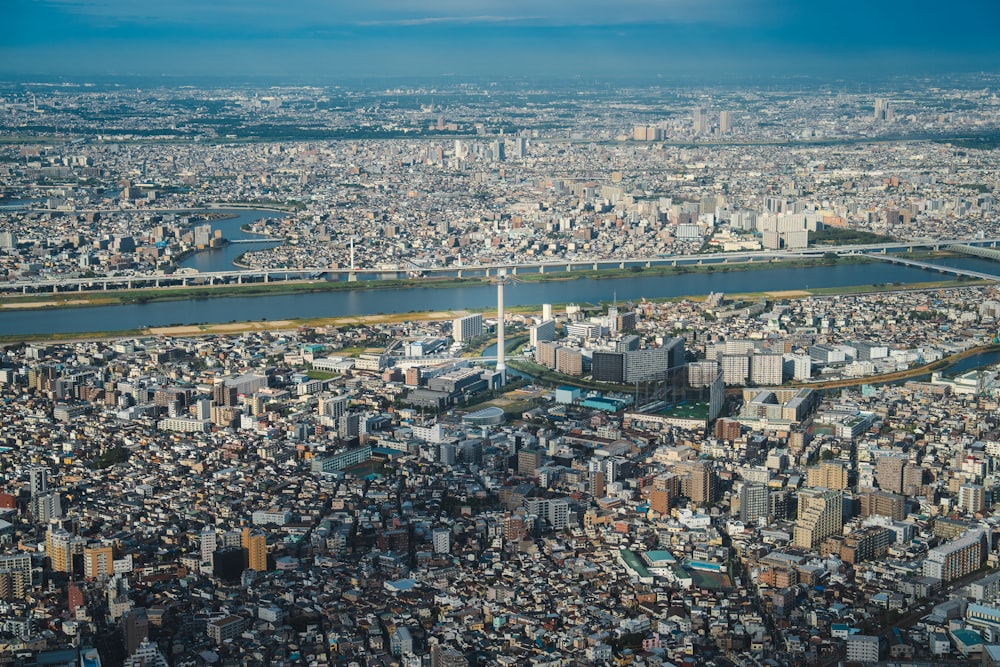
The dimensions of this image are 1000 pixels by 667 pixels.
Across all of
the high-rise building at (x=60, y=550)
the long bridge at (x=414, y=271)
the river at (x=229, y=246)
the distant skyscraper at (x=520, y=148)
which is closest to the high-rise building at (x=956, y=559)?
the high-rise building at (x=60, y=550)

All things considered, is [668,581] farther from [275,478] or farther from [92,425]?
[92,425]

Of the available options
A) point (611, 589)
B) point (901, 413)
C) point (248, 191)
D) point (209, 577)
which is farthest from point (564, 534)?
point (248, 191)

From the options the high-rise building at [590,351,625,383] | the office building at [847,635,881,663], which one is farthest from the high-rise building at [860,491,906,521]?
the high-rise building at [590,351,625,383]

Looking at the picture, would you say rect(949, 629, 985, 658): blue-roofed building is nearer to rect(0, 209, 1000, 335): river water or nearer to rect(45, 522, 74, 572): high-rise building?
rect(45, 522, 74, 572): high-rise building

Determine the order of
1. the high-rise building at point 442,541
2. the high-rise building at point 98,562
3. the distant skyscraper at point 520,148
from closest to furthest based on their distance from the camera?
the high-rise building at point 98,562, the high-rise building at point 442,541, the distant skyscraper at point 520,148

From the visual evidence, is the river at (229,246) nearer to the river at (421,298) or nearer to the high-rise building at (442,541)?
the river at (421,298)

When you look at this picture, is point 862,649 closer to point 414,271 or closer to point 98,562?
point 98,562

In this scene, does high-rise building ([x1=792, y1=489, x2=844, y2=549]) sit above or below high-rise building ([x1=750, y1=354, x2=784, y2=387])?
below
